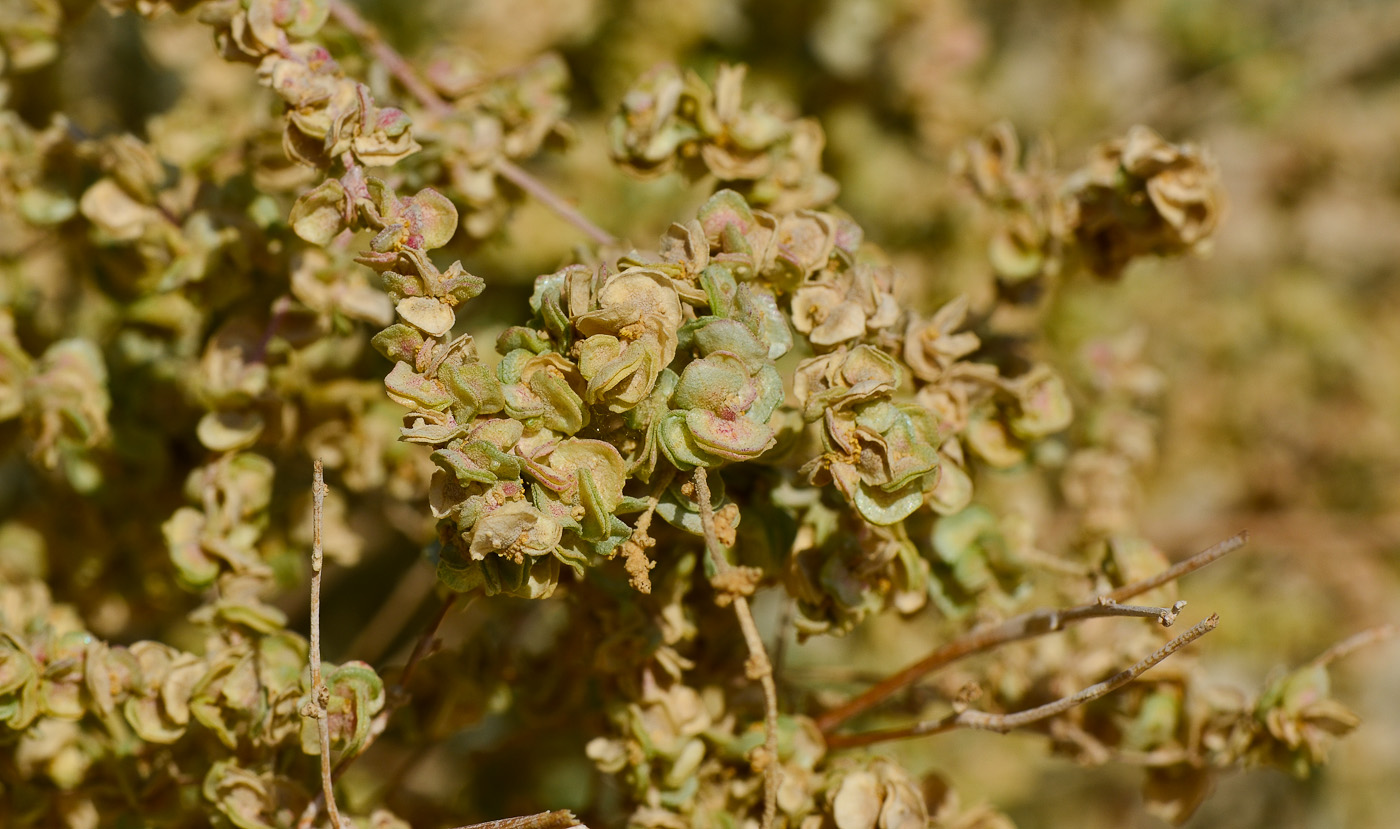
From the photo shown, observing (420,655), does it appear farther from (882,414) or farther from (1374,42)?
(1374,42)

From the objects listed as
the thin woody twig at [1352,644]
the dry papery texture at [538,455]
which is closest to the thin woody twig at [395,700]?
the dry papery texture at [538,455]

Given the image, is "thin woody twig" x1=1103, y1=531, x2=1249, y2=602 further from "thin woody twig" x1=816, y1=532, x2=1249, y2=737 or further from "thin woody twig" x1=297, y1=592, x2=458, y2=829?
"thin woody twig" x1=297, y1=592, x2=458, y2=829

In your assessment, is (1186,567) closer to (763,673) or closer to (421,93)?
(763,673)

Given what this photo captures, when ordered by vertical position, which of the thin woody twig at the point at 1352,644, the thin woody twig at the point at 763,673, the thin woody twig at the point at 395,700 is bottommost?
the thin woody twig at the point at 395,700

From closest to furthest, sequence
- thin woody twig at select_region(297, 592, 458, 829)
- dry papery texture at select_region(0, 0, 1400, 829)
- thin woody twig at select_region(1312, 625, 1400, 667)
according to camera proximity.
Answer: dry papery texture at select_region(0, 0, 1400, 829) < thin woody twig at select_region(297, 592, 458, 829) < thin woody twig at select_region(1312, 625, 1400, 667)

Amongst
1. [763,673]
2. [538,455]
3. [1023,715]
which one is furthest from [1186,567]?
[538,455]

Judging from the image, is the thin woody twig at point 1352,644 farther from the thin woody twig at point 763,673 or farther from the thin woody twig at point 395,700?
the thin woody twig at point 395,700

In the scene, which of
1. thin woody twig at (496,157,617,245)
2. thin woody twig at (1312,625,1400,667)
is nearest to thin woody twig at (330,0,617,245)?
thin woody twig at (496,157,617,245)

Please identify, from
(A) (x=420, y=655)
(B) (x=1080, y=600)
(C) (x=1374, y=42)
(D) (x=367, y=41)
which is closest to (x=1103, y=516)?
(B) (x=1080, y=600)
